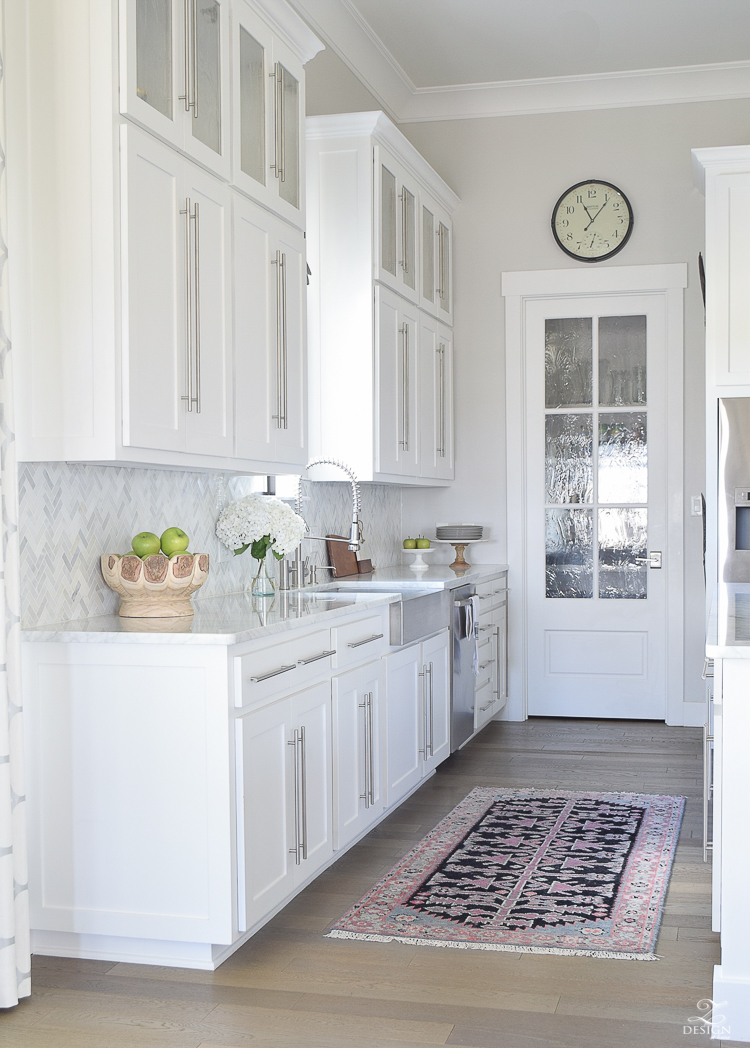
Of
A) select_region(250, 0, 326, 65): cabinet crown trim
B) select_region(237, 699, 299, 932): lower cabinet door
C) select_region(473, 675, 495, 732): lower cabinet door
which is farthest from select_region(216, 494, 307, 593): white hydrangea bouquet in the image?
select_region(473, 675, 495, 732): lower cabinet door

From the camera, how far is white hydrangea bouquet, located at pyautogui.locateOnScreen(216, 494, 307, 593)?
373 cm

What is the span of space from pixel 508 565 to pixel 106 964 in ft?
12.3

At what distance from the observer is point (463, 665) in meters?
4.98

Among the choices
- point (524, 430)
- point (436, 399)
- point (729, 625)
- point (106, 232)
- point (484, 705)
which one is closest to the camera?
point (106, 232)

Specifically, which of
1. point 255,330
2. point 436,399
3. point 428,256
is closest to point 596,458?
point 436,399

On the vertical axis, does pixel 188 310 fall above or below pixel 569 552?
above

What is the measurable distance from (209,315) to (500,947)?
186 cm

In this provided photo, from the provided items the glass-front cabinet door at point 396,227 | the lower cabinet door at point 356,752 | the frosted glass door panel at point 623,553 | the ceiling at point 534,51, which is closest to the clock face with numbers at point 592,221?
the ceiling at point 534,51

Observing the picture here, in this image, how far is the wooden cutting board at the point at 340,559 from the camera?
499 cm

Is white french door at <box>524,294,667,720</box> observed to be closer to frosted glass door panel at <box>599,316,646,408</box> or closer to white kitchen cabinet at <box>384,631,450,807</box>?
frosted glass door panel at <box>599,316,646,408</box>

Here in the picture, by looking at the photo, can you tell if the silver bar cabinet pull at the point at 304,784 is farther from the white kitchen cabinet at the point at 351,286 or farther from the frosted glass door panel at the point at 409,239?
the frosted glass door panel at the point at 409,239

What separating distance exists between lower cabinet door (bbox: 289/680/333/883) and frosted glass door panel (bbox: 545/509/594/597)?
9.76ft

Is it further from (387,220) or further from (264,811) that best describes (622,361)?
(264,811)

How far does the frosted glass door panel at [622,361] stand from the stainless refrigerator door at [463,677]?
1.60m
